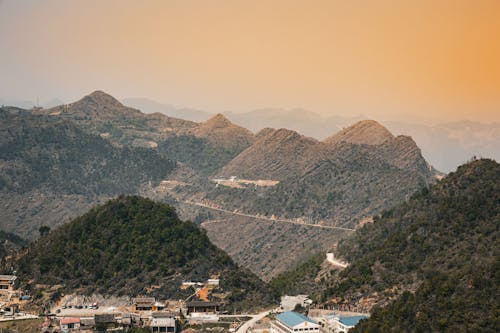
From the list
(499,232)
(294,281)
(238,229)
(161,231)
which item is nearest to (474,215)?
(499,232)

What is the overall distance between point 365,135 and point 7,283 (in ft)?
347

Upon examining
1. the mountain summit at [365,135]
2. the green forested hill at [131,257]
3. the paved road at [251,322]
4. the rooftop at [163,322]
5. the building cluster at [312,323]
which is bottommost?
the paved road at [251,322]

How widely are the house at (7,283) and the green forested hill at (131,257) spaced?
1.17m

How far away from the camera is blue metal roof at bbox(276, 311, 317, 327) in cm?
7500

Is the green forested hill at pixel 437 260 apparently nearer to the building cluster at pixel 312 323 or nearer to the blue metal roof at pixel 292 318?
the building cluster at pixel 312 323

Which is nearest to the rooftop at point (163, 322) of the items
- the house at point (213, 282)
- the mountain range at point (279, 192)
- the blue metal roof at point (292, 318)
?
the blue metal roof at point (292, 318)

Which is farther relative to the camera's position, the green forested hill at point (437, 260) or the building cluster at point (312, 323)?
the building cluster at point (312, 323)

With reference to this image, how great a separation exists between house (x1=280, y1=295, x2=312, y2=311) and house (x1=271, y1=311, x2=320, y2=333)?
23.3 ft

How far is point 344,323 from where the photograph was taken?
75375mm

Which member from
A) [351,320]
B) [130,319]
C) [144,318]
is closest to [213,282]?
[144,318]

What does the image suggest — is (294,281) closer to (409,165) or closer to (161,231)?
(161,231)

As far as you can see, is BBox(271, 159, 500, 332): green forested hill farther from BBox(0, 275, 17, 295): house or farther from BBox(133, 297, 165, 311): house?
BBox(0, 275, 17, 295): house

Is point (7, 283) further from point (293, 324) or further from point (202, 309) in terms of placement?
point (293, 324)

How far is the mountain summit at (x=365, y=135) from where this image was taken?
183 metres
